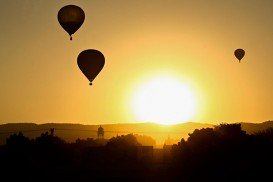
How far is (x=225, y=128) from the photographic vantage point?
70375 mm

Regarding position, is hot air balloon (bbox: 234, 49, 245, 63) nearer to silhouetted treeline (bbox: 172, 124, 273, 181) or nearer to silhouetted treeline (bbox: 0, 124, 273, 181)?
silhouetted treeline (bbox: 0, 124, 273, 181)

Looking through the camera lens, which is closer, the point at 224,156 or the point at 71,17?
the point at 224,156

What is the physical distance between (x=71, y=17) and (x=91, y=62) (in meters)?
6.10

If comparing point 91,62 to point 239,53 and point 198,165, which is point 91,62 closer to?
point 198,165

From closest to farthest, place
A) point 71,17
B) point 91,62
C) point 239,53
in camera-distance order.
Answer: point 71,17 → point 91,62 → point 239,53

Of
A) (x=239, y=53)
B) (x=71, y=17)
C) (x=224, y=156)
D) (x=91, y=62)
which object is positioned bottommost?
(x=224, y=156)

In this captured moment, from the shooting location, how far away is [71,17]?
198 feet

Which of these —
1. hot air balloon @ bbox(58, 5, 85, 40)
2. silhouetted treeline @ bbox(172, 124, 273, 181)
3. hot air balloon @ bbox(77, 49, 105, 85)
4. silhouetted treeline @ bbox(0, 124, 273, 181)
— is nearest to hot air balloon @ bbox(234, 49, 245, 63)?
silhouetted treeline @ bbox(0, 124, 273, 181)

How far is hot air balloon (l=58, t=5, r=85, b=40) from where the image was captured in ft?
195

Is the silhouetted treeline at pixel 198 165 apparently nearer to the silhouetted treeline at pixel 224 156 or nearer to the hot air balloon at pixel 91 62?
the silhouetted treeline at pixel 224 156

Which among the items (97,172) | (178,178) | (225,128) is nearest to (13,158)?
(97,172)

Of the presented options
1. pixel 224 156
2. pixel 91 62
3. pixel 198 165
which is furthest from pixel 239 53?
pixel 91 62

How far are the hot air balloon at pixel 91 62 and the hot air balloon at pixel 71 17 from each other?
3.99 meters

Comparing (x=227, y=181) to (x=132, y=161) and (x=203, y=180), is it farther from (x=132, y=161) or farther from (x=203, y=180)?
(x=132, y=161)
